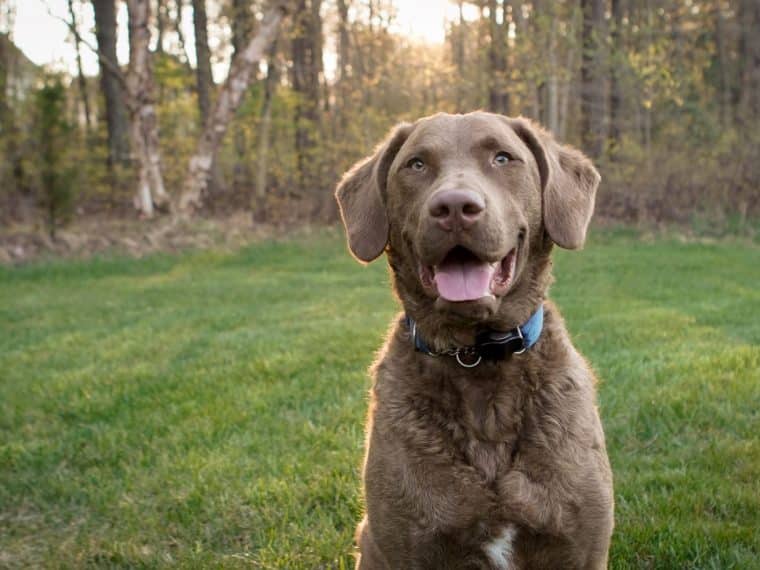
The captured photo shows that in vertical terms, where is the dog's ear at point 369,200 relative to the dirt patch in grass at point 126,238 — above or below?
above

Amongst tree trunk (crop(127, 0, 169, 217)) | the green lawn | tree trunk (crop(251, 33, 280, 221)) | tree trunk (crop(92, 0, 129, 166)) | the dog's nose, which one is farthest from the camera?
tree trunk (crop(92, 0, 129, 166))

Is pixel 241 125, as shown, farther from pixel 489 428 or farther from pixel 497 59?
pixel 489 428

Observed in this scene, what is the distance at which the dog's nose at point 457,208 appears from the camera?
2.71 metres

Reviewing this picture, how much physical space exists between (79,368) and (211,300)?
362cm

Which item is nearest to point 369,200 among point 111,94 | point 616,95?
point 616,95

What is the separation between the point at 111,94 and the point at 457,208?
72.4 ft

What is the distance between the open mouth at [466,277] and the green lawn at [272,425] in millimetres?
1510

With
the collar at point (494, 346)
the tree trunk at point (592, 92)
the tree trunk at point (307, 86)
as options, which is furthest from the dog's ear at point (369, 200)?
the tree trunk at point (307, 86)

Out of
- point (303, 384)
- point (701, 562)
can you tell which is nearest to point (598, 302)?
point (303, 384)

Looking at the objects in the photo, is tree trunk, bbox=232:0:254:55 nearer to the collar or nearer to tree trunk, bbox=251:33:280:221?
tree trunk, bbox=251:33:280:221

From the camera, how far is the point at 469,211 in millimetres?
2721

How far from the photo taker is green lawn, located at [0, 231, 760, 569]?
13.0 feet

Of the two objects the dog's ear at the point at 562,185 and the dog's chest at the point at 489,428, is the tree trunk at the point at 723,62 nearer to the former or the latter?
the dog's ear at the point at 562,185

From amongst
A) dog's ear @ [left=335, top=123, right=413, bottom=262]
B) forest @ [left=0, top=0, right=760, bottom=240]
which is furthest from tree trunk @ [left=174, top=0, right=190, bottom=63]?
dog's ear @ [left=335, top=123, right=413, bottom=262]
